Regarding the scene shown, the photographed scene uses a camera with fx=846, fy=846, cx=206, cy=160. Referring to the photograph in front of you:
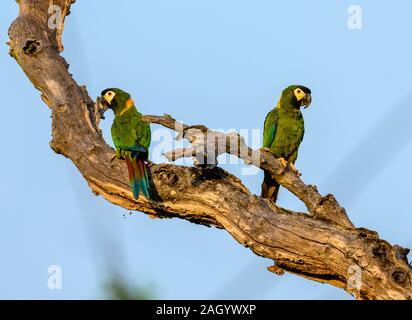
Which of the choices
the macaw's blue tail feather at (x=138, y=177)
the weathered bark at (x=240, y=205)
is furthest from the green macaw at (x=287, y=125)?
the macaw's blue tail feather at (x=138, y=177)

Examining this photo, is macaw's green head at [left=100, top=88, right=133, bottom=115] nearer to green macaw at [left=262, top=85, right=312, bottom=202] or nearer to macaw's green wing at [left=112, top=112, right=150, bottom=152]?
macaw's green wing at [left=112, top=112, right=150, bottom=152]

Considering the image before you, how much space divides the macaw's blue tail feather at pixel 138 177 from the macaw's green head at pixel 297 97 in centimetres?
289

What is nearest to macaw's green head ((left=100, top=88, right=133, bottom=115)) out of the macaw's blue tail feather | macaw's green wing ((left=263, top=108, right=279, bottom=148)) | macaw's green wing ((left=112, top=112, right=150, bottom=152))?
macaw's green wing ((left=112, top=112, right=150, bottom=152))

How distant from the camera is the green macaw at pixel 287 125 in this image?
984cm

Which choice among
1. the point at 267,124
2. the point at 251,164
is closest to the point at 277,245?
the point at 251,164

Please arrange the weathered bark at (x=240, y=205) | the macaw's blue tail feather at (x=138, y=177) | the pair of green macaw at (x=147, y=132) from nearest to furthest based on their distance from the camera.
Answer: the weathered bark at (x=240, y=205)
the macaw's blue tail feather at (x=138, y=177)
the pair of green macaw at (x=147, y=132)

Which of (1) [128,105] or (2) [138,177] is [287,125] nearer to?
(1) [128,105]

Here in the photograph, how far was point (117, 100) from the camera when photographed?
909 centimetres

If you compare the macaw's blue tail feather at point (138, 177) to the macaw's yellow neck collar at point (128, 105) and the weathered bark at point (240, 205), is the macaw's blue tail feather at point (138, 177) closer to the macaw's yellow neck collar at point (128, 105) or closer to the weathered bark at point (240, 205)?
the weathered bark at point (240, 205)

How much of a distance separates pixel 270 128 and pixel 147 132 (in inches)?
82.8

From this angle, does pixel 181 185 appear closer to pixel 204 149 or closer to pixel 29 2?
pixel 204 149

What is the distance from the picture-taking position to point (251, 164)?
7750mm

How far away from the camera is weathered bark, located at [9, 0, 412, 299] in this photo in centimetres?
680
